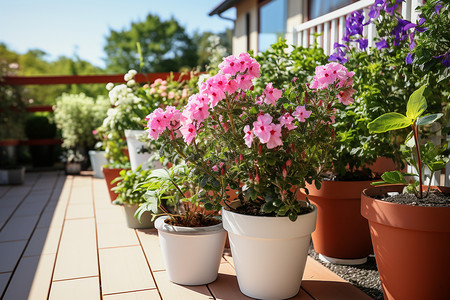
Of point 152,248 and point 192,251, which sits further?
point 152,248

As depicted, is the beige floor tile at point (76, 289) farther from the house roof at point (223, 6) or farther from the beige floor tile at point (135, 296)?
the house roof at point (223, 6)

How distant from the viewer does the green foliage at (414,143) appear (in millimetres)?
1337

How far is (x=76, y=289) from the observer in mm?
1714

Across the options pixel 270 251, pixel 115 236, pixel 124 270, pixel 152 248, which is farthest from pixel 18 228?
pixel 270 251

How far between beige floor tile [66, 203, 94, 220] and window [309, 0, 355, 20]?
3.45m

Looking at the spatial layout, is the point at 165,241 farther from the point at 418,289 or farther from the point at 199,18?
the point at 199,18

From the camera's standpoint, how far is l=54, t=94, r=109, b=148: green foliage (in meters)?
5.00

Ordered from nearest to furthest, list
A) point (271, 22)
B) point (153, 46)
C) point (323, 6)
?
point (323, 6)
point (271, 22)
point (153, 46)

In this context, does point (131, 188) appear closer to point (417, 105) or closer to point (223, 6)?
point (417, 105)

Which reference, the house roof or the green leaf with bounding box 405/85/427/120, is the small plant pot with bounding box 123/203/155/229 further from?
the house roof

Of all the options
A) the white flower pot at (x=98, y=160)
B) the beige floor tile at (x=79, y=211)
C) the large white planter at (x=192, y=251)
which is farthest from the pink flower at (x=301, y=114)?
the white flower pot at (x=98, y=160)

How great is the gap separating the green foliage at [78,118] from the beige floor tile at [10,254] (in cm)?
280

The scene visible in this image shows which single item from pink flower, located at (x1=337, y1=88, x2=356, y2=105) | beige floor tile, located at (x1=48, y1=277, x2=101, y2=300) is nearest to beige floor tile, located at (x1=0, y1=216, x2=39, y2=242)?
beige floor tile, located at (x1=48, y1=277, x2=101, y2=300)

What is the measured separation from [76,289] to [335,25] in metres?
2.07
